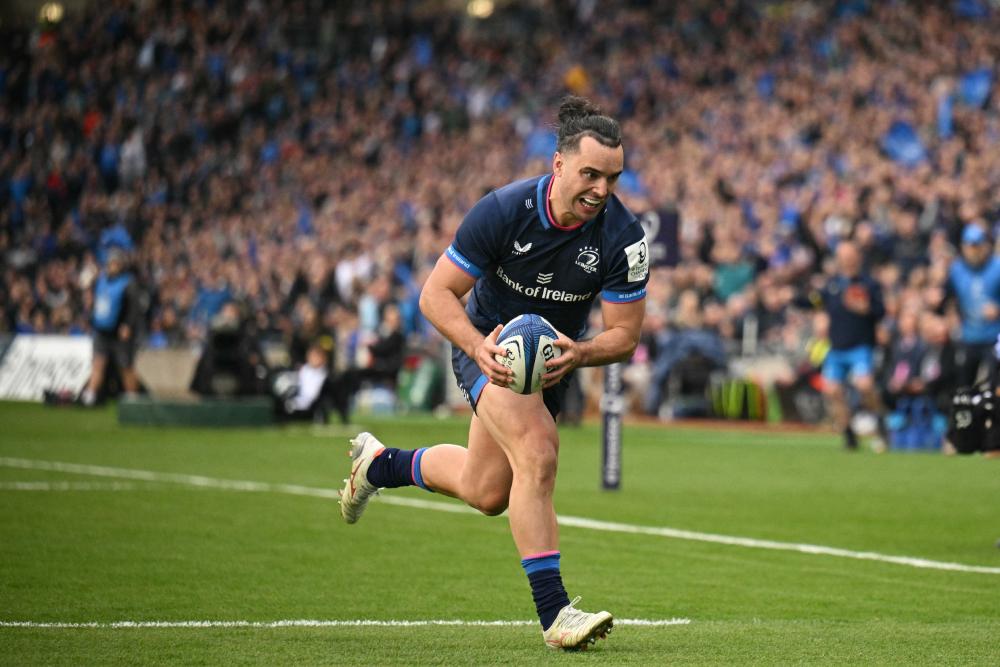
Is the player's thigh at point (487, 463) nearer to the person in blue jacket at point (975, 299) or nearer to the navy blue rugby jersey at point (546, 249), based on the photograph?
the navy blue rugby jersey at point (546, 249)

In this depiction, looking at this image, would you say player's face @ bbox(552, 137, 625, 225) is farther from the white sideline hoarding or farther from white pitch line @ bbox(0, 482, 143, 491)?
the white sideline hoarding

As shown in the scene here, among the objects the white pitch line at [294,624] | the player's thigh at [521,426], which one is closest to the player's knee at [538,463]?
the player's thigh at [521,426]

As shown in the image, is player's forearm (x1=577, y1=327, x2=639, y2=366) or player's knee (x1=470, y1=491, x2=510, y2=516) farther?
player's knee (x1=470, y1=491, x2=510, y2=516)

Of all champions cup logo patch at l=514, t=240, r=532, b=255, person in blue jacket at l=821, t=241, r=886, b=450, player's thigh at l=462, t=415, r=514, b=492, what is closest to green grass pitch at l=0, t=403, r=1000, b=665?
player's thigh at l=462, t=415, r=514, b=492

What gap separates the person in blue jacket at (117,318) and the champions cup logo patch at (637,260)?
17414mm

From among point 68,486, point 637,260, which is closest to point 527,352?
point 637,260

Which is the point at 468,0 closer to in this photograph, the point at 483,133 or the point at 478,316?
the point at 483,133

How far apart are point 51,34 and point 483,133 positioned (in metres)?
13.5

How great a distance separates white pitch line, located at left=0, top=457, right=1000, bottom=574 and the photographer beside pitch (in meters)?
2.21

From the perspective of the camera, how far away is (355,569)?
8.76 metres

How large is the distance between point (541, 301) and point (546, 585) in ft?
4.22

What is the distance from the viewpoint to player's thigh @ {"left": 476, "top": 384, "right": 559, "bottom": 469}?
6.64m

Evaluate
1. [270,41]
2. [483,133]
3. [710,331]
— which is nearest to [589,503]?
[710,331]

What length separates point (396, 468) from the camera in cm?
780
